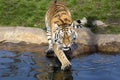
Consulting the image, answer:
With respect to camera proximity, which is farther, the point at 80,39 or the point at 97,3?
the point at 97,3

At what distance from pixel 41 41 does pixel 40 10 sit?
8.42 feet

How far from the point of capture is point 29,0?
11695 mm

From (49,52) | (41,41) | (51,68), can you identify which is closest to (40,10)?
(41,41)

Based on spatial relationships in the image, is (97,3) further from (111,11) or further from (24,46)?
(24,46)

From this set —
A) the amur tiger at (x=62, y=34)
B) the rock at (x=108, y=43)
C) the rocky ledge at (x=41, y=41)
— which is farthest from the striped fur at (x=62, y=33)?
the rock at (x=108, y=43)

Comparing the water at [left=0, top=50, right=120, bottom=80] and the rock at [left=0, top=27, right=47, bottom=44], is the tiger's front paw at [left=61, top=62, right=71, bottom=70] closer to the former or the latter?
the water at [left=0, top=50, right=120, bottom=80]

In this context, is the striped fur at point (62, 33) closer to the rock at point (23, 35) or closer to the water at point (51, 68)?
the water at point (51, 68)

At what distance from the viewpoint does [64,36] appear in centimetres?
677

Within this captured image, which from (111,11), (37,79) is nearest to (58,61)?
(37,79)

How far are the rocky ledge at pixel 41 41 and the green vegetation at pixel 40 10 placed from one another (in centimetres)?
117

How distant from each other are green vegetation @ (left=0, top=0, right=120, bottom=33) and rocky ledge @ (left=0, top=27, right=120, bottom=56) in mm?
1169

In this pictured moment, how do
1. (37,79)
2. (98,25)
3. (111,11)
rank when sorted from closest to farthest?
(37,79), (98,25), (111,11)

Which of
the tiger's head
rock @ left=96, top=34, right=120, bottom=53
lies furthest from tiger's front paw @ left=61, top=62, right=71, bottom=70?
rock @ left=96, top=34, right=120, bottom=53

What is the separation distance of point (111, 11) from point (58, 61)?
12.9ft
